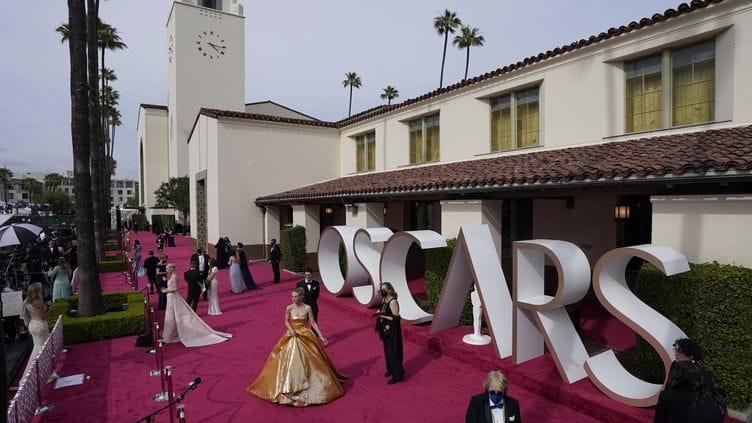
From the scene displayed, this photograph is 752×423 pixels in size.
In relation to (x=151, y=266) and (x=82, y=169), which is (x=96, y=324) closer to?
(x=82, y=169)

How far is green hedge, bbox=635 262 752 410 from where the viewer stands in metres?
5.39

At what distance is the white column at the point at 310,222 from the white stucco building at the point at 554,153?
0.21ft

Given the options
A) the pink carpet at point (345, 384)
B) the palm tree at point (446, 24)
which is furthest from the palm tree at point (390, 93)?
the pink carpet at point (345, 384)

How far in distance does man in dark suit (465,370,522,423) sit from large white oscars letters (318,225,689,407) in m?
2.90

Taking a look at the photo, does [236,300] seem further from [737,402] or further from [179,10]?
[179,10]

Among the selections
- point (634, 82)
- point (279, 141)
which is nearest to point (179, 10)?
point (279, 141)

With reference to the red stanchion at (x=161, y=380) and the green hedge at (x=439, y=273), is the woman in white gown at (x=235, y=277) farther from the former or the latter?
the green hedge at (x=439, y=273)

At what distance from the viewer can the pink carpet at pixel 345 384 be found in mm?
6145

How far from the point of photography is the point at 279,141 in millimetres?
21859

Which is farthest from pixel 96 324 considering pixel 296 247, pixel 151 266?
pixel 296 247

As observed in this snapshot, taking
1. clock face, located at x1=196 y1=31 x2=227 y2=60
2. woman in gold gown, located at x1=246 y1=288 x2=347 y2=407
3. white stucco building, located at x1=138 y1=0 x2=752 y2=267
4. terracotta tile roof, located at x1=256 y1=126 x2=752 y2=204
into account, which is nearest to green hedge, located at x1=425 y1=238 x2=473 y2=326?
white stucco building, located at x1=138 y1=0 x2=752 y2=267

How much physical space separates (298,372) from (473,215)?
5682mm

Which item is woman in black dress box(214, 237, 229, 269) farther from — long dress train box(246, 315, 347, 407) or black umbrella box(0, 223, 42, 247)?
long dress train box(246, 315, 347, 407)

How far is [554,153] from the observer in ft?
37.3
